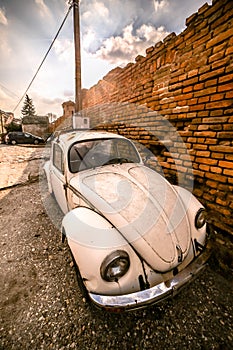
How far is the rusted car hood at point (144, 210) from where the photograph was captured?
1.50 metres

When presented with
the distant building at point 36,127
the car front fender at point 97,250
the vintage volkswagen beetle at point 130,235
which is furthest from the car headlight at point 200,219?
the distant building at point 36,127

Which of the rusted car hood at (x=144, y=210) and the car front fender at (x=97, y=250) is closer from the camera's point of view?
the car front fender at (x=97, y=250)

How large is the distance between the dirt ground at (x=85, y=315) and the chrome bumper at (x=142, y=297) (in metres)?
0.48

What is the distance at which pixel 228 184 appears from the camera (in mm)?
2055

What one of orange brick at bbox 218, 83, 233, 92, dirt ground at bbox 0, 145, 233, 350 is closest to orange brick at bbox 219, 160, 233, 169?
orange brick at bbox 218, 83, 233, 92

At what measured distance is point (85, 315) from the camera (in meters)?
1.59

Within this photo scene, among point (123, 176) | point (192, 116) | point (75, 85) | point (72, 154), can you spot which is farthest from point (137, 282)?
point (75, 85)

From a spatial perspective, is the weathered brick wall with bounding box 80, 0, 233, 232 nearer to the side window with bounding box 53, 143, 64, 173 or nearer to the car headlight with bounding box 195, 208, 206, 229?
the car headlight with bounding box 195, 208, 206, 229

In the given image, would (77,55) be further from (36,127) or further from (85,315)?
(36,127)

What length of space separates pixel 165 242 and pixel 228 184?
1.28 metres

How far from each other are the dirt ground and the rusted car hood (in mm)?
616

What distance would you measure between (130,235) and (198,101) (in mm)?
2231

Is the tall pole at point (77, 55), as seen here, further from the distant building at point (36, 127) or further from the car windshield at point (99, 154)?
the distant building at point (36, 127)

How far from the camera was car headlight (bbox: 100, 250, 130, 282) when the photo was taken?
126 cm
